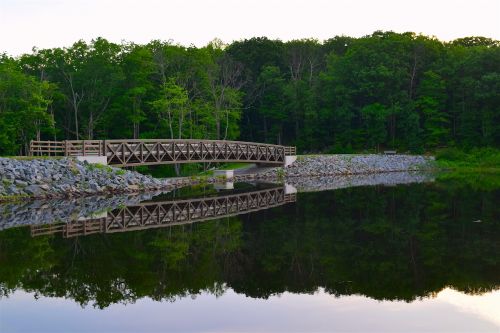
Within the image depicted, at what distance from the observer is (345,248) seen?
13.8 metres

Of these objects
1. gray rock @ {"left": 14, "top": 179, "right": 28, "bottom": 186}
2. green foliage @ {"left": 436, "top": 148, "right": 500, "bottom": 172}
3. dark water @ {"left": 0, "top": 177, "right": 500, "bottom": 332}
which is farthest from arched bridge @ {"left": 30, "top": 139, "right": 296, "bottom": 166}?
green foliage @ {"left": 436, "top": 148, "right": 500, "bottom": 172}

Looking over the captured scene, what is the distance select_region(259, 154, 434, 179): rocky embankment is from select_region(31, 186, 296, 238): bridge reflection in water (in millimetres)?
17691

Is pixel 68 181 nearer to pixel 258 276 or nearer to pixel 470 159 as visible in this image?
pixel 258 276

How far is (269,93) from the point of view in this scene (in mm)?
69000

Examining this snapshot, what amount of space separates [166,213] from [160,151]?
1504 cm

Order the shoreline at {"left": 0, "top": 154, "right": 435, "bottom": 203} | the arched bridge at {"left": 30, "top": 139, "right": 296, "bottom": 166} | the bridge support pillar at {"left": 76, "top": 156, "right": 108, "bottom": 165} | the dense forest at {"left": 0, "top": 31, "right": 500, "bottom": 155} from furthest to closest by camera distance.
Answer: the dense forest at {"left": 0, "top": 31, "right": 500, "bottom": 155}
the arched bridge at {"left": 30, "top": 139, "right": 296, "bottom": 166}
the bridge support pillar at {"left": 76, "top": 156, "right": 108, "bottom": 165}
the shoreline at {"left": 0, "top": 154, "right": 435, "bottom": 203}

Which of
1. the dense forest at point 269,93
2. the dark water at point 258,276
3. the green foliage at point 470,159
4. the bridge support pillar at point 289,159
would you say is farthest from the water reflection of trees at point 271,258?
the green foliage at point 470,159

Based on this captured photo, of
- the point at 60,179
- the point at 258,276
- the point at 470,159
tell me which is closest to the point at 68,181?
the point at 60,179

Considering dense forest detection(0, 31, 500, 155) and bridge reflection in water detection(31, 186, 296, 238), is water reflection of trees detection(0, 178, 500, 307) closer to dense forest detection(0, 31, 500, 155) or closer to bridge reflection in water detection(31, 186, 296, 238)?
bridge reflection in water detection(31, 186, 296, 238)

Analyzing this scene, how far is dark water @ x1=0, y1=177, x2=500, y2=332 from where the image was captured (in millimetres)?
8688

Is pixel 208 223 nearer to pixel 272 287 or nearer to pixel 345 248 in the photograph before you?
pixel 345 248

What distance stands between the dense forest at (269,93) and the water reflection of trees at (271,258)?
28329mm

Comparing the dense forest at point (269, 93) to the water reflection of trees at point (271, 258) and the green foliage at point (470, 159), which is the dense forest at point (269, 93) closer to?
the green foliage at point (470, 159)

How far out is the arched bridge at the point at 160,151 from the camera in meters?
31.6
